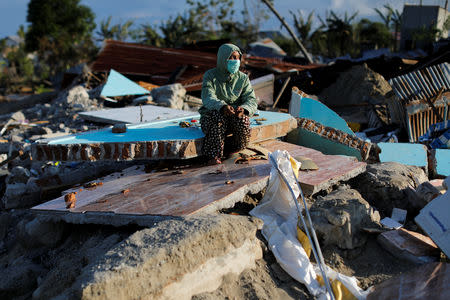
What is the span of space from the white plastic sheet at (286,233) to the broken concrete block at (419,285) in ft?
0.53

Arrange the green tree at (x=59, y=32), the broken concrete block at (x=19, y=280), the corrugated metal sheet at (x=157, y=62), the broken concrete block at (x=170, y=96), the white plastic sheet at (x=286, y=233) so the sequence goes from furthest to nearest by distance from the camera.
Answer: the green tree at (x=59, y=32) → the corrugated metal sheet at (x=157, y=62) → the broken concrete block at (x=170, y=96) → the broken concrete block at (x=19, y=280) → the white plastic sheet at (x=286, y=233)

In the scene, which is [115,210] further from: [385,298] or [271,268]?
[385,298]

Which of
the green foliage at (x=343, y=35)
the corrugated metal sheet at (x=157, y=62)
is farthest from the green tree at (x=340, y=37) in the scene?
the corrugated metal sheet at (x=157, y=62)

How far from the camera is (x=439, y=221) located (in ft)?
10.1

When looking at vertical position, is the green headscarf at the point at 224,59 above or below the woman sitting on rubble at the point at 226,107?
above

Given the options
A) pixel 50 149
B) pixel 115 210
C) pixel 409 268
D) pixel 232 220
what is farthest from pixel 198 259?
pixel 50 149

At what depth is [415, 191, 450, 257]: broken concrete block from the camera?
3026 mm

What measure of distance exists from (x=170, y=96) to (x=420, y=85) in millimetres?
5636

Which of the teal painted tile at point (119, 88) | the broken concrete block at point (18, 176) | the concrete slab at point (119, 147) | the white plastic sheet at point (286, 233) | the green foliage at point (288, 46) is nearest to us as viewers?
the white plastic sheet at point (286, 233)

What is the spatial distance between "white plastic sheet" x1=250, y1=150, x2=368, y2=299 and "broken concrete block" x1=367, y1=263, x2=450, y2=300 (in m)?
0.16

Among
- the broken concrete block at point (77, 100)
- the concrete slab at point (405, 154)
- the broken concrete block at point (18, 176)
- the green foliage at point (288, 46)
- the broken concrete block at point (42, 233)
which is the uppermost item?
the green foliage at point (288, 46)

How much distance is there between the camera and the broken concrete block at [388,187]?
13.6ft

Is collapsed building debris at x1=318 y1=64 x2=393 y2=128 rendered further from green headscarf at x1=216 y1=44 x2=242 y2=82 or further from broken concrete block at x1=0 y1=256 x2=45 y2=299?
broken concrete block at x1=0 y1=256 x2=45 y2=299

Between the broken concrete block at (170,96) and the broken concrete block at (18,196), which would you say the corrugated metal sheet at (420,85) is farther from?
the broken concrete block at (18,196)
